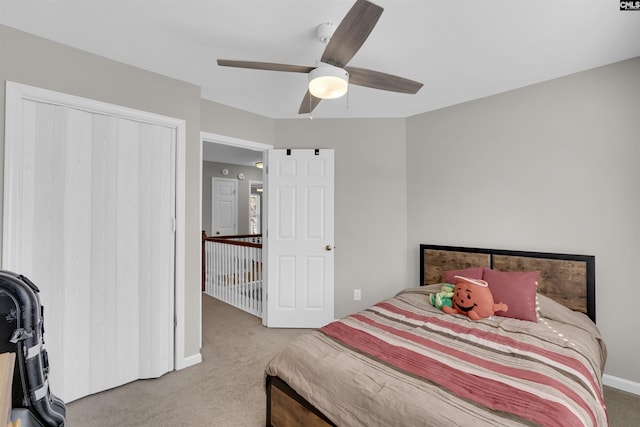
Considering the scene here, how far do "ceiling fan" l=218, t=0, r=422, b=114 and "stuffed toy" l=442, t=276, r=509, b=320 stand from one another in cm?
152

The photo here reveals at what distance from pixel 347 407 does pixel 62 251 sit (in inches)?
84.4

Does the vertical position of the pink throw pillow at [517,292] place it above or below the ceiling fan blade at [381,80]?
below

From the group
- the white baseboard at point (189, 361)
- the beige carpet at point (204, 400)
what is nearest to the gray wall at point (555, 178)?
the beige carpet at point (204, 400)

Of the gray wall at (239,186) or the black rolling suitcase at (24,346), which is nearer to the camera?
the black rolling suitcase at (24,346)

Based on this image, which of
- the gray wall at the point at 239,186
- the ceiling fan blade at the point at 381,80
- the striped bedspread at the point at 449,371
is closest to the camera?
the striped bedspread at the point at 449,371

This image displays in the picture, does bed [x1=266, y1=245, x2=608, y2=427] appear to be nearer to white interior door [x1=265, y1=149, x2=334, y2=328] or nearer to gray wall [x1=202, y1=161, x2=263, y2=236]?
white interior door [x1=265, y1=149, x2=334, y2=328]

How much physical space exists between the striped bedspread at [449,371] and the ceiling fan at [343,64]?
1526 mm

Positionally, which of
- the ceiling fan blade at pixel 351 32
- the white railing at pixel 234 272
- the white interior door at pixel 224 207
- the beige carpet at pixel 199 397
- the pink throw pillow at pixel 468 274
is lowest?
the beige carpet at pixel 199 397

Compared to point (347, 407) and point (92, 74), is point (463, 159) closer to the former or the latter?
point (347, 407)

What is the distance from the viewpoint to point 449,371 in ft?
4.72

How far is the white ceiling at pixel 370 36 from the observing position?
170 cm

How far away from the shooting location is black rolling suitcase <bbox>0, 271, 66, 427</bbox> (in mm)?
924

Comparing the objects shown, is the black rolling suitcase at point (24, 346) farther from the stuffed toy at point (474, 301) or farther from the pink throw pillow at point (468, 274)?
the pink throw pillow at point (468, 274)

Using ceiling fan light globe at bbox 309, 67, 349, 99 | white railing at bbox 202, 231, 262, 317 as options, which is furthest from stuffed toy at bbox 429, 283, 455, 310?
white railing at bbox 202, 231, 262, 317
